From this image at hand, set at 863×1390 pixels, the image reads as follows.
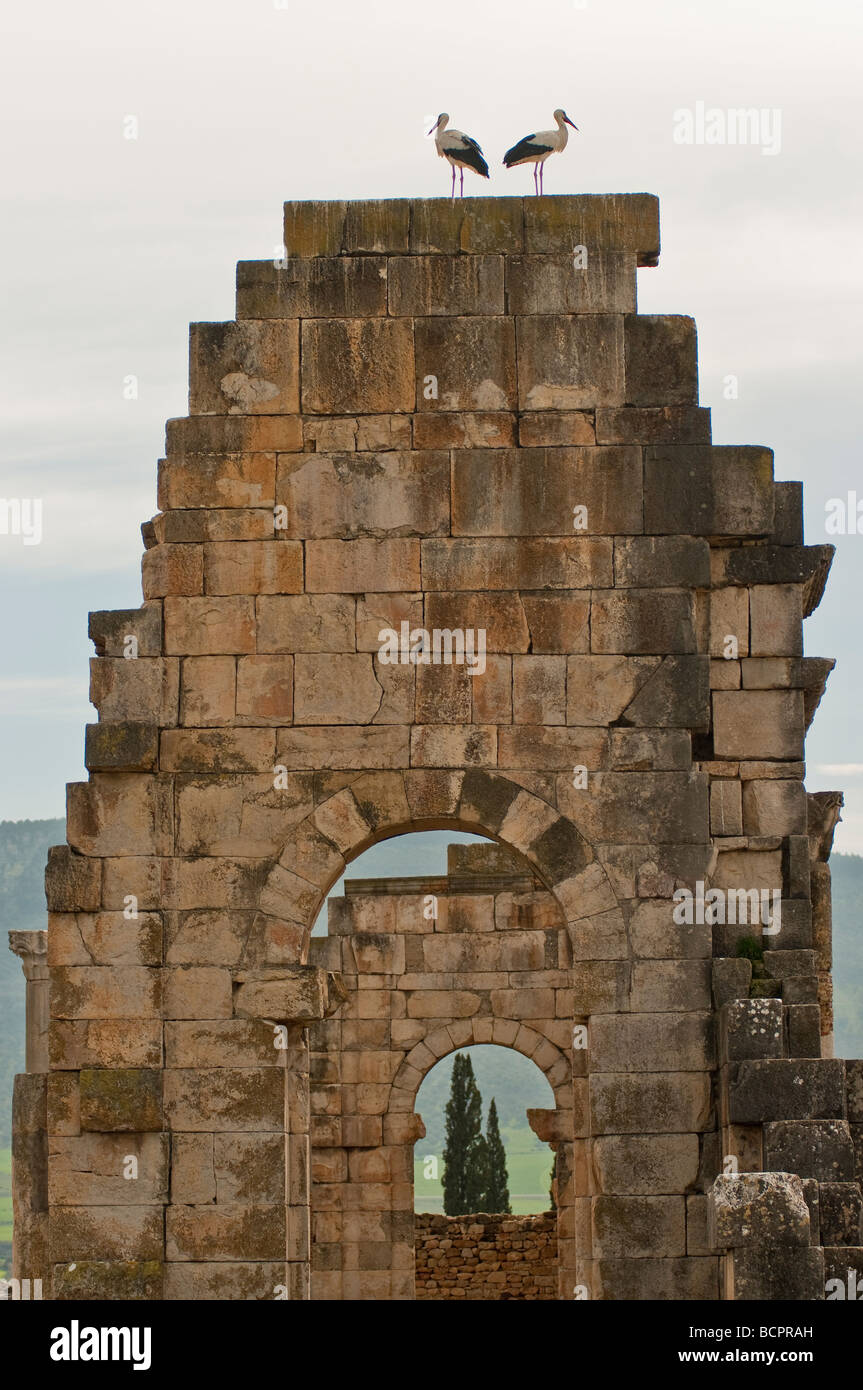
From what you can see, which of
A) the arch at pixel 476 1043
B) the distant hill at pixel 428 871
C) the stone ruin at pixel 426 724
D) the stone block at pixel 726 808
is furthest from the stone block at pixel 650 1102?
the distant hill at pixel 428 871

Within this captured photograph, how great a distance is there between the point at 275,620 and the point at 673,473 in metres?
2.64

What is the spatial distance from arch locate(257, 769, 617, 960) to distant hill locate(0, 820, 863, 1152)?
98.3 m

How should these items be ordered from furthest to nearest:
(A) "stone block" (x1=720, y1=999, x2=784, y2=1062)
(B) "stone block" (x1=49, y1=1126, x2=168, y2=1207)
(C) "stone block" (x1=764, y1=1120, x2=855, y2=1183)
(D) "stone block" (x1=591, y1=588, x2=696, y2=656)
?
(D) "stone block" (x1=591, y1=588, x2=696, y2=656), (B) "stone block" (x1=49, y1=1126, x2=168, y2=1207), (A) "stone block" (x1=720, y1=999, x2=784, y2=1062), (C) "stone block" (x1=764, y1=1120, x2=855, y2=1183)

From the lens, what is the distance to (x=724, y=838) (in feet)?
45.0

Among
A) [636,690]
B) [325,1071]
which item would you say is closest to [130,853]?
[636,690]

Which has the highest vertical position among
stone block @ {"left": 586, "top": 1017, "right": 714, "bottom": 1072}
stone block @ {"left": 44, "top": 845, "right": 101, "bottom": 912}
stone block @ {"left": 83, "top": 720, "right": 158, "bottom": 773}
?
stone block @ {"left": 83, "top": 720, "right": 158, "bottom": 773}

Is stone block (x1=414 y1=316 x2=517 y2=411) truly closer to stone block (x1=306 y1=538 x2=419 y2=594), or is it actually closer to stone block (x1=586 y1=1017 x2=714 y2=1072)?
stone block (x1=306 y1=538 x2=419 y2=594)

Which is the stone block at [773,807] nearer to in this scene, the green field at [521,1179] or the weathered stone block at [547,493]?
the weathered stone block at [547,493]

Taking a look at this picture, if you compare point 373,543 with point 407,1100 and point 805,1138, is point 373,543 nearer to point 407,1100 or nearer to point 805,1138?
point 805,1138

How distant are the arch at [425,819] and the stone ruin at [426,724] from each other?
2cm

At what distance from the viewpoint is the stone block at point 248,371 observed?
1387 cm

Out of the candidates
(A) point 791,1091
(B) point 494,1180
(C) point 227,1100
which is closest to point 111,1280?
(C) point 227,1100

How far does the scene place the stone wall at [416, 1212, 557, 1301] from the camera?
2370 cm

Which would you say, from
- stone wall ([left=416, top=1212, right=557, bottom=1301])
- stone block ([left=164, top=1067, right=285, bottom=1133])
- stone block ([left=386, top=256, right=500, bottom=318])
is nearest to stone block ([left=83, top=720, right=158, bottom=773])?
stone block ([left=164, top=1067, right=285, bottom=1133])
